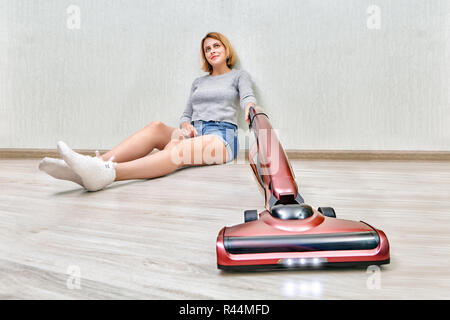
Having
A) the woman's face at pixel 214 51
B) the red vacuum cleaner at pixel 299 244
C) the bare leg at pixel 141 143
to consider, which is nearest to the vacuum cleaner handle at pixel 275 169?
the red vacuum cleaner at pixel 299 244

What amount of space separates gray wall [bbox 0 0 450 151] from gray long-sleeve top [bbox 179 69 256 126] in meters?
0.15

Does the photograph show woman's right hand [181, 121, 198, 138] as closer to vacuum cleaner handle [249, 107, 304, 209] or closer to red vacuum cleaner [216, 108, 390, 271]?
vacuum cleaner handle [249, 107, 304, 209]

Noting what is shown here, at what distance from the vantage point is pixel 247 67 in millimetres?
1698

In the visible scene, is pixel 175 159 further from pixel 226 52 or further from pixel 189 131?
pixel 226 52

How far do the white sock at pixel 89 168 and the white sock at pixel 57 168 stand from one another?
0.03 metres

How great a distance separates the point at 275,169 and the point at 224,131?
3.17 feet

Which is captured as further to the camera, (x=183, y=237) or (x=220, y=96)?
(x=220, y=96)

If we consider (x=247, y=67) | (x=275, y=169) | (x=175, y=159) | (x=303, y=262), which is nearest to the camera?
(x=303, y=262)

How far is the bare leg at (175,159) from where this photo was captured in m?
1.09

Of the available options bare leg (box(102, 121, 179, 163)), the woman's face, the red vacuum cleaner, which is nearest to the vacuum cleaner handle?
the red vacuum cleaner

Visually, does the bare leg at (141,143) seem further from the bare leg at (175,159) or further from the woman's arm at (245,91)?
the woman's arm at (245,91)

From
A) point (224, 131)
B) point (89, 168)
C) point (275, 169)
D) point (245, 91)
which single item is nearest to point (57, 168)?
point (89, 168)

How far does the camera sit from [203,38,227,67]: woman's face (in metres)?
1.59

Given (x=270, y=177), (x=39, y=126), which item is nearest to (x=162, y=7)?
(x=39, y=126)
